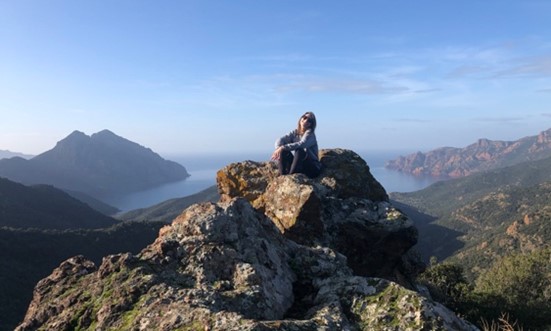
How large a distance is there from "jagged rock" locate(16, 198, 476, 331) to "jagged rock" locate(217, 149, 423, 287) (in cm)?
274

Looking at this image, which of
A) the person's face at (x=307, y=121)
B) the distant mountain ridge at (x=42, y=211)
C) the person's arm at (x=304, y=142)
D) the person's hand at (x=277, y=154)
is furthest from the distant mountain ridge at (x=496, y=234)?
the distant mountain ridge at (x=42, y=211)

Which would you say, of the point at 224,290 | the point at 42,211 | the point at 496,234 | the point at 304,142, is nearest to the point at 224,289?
the point at 224,290

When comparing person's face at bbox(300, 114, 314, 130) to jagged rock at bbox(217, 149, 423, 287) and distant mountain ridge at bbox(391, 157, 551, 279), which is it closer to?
jagged rock at bbox(217, 149, 423, 287)

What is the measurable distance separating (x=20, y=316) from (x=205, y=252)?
63.4m

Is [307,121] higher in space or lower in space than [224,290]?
higher

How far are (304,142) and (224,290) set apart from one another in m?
7.56

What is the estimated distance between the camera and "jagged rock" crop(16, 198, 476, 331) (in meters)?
5.34

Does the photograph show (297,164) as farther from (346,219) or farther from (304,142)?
(346,219)

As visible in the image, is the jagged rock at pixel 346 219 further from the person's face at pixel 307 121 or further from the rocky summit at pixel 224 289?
the rocky summit at pixel 224 289

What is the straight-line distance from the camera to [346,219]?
1215 cm

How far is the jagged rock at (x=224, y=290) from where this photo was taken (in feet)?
17.5

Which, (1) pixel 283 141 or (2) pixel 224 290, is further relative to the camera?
(1) pixel 283 141

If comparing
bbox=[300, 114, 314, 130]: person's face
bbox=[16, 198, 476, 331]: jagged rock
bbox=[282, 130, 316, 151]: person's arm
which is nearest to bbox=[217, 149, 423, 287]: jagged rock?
bbox=[282, 130, 316, 151]: person's arm

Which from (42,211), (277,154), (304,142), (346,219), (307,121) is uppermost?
(307,121)
